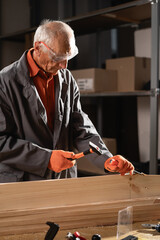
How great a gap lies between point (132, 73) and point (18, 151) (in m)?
1.59

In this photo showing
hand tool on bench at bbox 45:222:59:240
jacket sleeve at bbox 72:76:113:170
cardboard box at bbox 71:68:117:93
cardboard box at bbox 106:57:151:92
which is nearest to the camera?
hand tool on bench at bbox 45:222:59:240

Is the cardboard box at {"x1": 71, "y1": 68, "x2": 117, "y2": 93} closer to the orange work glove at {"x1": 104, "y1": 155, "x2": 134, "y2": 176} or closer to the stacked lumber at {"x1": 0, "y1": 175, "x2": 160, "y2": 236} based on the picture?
the orange work glove at {"x1": 104, "y1": 155, "x2": 134, "y2": 176}

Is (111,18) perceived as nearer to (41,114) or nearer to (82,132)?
(82,132)

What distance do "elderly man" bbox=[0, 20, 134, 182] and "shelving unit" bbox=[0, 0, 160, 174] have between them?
846mm

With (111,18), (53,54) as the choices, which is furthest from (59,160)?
(111,18)

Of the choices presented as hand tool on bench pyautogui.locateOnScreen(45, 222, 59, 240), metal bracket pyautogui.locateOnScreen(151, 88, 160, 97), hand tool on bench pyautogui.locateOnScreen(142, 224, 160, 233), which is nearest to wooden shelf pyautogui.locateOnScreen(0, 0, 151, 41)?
metal bracket pyautogui.locateOnScreen(151, 88, 160, 97)

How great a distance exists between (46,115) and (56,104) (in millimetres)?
79

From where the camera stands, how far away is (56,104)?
5.63 ft

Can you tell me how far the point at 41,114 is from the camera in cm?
165

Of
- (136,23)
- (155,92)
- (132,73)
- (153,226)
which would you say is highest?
(136,23)

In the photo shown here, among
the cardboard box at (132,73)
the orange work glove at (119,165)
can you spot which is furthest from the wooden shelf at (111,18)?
the orange work glove at (119,165)

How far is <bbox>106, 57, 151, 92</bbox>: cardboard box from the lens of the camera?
2.85 m

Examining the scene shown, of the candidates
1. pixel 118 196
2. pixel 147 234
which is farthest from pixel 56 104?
pixel 147 234

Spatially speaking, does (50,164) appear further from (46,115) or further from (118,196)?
(118,196)
